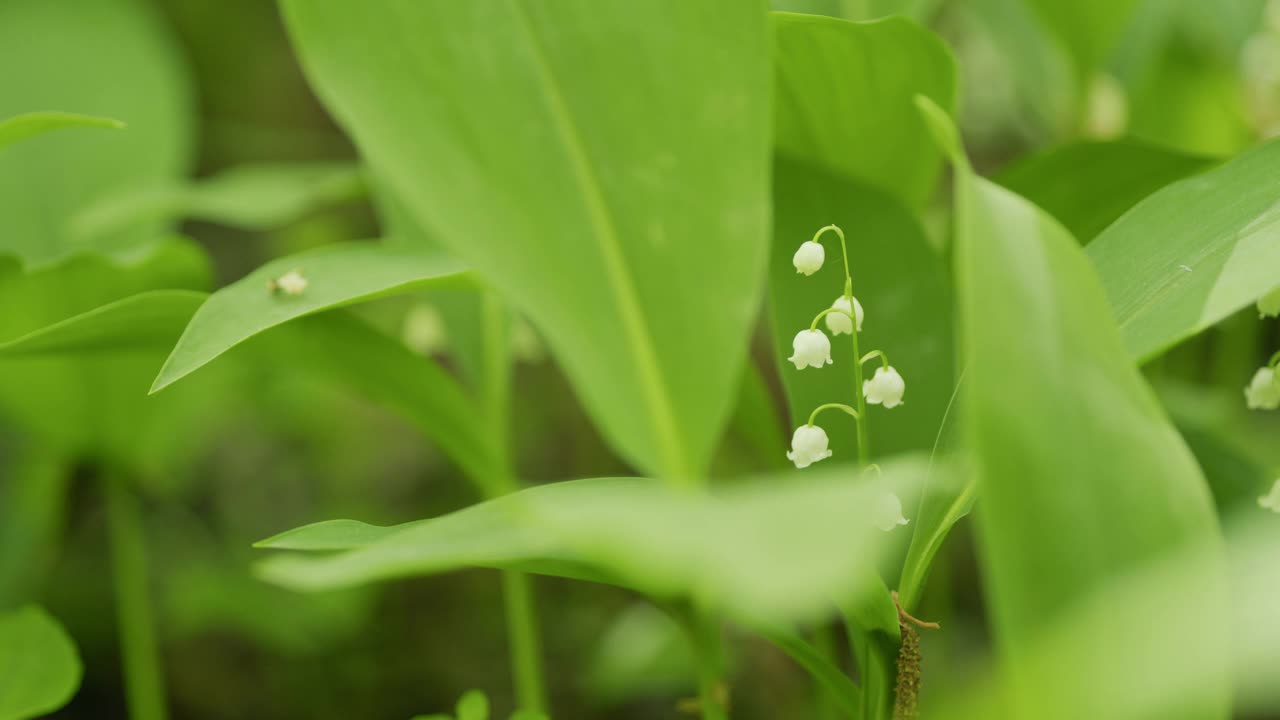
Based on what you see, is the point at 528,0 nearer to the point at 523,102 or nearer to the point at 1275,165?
the point at 523,102

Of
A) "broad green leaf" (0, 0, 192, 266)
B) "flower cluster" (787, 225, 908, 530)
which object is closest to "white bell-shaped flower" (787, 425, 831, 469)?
"flower cluster" (787, 225, 908, 530)

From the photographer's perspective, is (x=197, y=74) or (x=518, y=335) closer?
(x=518, y=335)

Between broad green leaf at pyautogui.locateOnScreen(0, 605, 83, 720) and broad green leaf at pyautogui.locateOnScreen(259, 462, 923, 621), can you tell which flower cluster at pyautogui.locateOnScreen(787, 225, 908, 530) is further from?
broad green leaf at pyautogui.locateOnScreen(0, 605, 83, 720)

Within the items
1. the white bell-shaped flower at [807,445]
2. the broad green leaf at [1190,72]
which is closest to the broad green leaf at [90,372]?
the white bell-shaped flower at [807,445]

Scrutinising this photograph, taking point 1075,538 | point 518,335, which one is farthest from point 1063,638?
point 518,335

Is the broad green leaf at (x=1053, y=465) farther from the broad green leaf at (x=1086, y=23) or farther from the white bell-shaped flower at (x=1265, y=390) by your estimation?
the broad green leaf at (x=1086, y=23)

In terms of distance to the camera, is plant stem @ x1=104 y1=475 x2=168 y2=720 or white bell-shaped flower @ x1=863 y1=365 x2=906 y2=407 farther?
plant stem @ x1=104 y1=475 x2=168 y2=720
